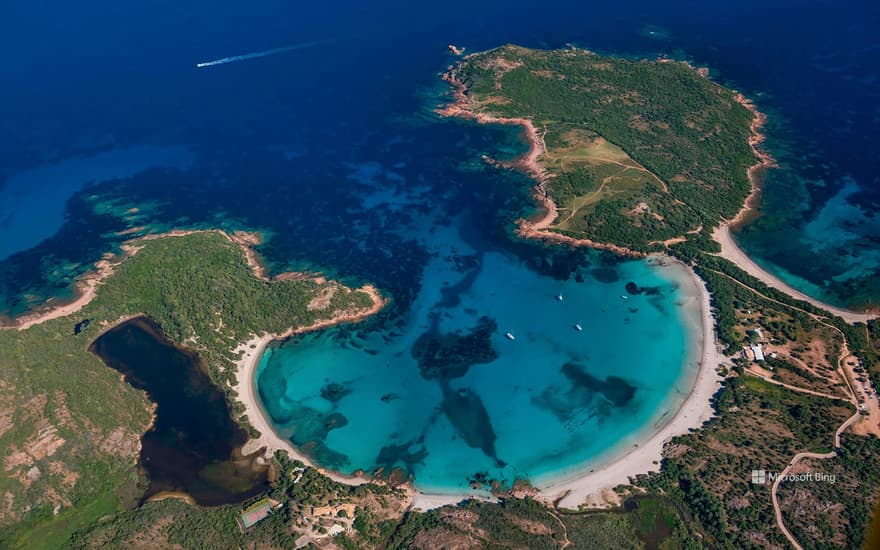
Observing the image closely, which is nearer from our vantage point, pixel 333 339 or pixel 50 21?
pixel 333 339

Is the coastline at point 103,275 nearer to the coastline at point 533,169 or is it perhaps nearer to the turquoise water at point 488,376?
the turquoise water at point 488,376

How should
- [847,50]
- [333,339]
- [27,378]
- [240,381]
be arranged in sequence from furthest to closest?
[847,50] → [333,339] → [240,381] → [27,378]

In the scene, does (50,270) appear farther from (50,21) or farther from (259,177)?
(50,21)

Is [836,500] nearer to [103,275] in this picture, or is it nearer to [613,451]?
[613,451]

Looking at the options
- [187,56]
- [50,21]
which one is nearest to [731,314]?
[187,56]

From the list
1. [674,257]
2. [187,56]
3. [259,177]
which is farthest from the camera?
[187,56]

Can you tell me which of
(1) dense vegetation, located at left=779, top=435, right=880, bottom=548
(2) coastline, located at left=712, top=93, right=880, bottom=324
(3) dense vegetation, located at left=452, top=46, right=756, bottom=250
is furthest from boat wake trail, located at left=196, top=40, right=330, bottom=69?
(1) dense vegetation, located at left=779, top=435, right=880, bottom=548

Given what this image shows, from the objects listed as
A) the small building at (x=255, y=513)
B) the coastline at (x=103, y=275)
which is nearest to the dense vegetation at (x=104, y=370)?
the coastline at (x=103, y=275)

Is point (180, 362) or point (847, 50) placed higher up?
point (847, 50)
